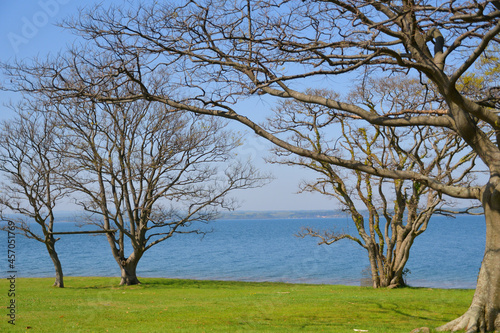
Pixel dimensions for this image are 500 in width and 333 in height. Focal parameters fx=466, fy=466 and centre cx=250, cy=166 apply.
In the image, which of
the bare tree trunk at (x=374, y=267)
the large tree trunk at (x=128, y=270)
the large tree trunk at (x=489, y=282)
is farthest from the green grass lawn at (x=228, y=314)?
the bare tree trunk at (x=374, y=267)

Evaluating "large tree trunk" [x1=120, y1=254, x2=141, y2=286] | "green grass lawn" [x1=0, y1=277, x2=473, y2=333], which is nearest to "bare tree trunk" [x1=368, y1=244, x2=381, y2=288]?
"green grass lawn" [x1=0, y1=277, x2=473, y2=333]

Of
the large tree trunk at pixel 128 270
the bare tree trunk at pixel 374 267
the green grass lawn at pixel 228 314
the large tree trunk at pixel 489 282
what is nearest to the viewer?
the large tree trunk at pixel 489 282

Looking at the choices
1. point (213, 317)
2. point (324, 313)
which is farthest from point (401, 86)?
point (213, 317)

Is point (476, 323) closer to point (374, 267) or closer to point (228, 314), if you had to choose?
point (228, 314)

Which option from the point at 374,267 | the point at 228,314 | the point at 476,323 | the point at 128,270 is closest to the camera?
the point at 476,323

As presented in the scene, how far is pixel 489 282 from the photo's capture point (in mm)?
7863

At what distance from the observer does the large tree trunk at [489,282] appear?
7.78 m

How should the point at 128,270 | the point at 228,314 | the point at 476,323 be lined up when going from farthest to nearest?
the point at 128,270
the point at 228,314
the point at 476,323

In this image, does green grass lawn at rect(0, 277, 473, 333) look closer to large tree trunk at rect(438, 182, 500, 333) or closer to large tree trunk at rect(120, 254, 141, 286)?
large tree trunk at rect(438, 182, 500, 333)

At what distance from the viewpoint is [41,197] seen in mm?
19938

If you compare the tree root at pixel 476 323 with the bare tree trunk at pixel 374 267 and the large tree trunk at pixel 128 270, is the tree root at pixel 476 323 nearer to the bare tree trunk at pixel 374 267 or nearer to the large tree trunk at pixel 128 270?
the bare tree trunk at pixel 374 267

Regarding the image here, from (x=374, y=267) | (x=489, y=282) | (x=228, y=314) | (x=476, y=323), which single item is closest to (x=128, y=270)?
(x=374, y=267)

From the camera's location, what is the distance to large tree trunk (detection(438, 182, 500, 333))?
25.5 feet

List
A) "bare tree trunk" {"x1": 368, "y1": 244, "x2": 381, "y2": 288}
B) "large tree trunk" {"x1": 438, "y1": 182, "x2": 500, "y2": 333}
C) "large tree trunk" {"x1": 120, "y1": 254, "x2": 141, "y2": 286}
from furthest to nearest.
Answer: "large tree trunk" {"x1": 120, "y1": 254, "x2": 141, "y2": 286}, "bare tree trunk" {"x1": 368, "y1": 244, "x2": 381, "y2": 288}, "large tree trunk" {"x1": 438, "y1": 182, "x2": 500, "y2": 333}
